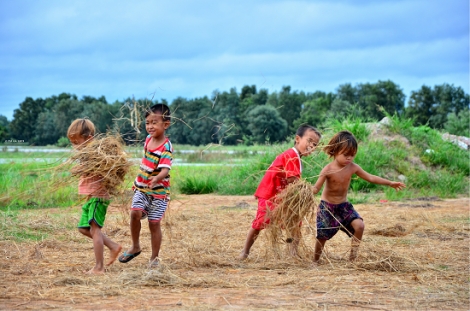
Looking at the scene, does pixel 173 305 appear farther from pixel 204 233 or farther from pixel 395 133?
pixel 395 133

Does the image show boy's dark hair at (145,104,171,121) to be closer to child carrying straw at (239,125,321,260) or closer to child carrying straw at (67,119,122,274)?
child carrying straw at (67,119,122,274)

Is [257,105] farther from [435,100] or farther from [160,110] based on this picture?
[160,110]

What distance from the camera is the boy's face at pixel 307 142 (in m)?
6.34

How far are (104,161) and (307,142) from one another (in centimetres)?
213

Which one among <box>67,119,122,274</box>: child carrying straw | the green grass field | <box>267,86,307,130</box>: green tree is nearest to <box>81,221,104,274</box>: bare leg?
<box>67,119,122,274</box>: child carrying straw

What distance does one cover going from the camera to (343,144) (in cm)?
612

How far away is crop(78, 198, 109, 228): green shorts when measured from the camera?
570 cm

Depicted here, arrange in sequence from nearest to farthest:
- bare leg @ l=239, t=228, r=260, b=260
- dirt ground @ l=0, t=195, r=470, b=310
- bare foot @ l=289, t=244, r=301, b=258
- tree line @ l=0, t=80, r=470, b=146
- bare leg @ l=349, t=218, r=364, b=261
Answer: dirt ground @ l=0, t=195, r=470, b=310 < bare leg @ l=349, t=218, r=364, b=261 < bare foot @ l=289, t=244, r=301, b=258 < bare leg @ l=239, t=228, r=260, b=260 < tree line @ l=0, t=80, r=470, b=146

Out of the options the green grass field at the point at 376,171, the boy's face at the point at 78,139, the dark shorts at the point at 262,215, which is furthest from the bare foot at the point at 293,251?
the green grass field at the point at 376,171

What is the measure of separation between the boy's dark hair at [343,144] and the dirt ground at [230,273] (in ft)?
2.82

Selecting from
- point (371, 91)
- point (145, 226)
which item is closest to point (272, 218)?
point (145, 226)

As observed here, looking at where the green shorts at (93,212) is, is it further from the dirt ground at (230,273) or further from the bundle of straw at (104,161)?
the dirt ground at (230,273)

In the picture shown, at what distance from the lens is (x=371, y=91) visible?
48.3m

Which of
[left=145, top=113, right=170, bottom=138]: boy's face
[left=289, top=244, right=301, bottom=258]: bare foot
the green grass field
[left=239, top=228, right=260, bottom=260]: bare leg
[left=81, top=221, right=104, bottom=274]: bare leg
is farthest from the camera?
the green grass field
